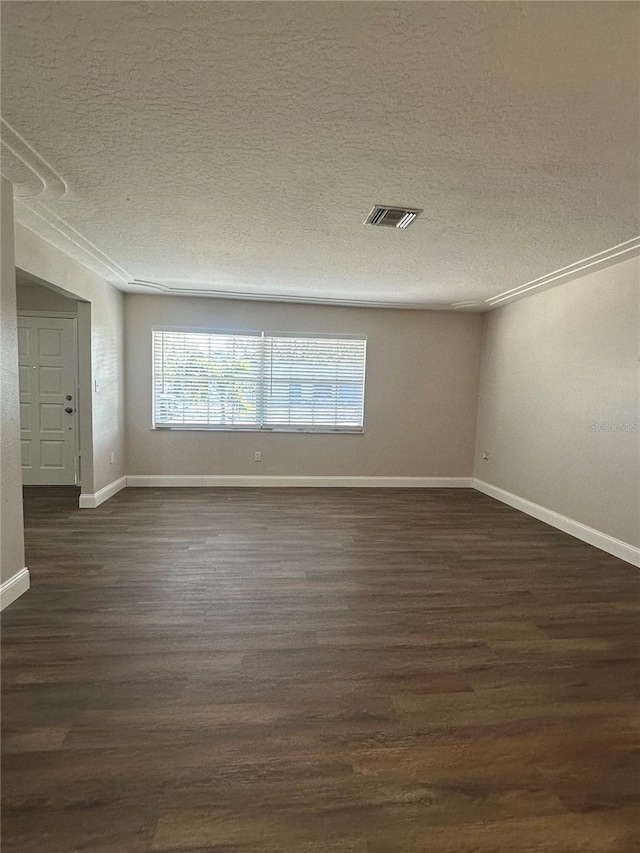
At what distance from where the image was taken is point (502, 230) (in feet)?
8.95

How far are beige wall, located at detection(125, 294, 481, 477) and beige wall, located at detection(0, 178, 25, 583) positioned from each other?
2693 mm

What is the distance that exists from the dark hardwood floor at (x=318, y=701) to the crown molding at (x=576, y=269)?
253 centimetres

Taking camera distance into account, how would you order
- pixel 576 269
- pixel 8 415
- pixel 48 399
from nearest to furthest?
pixel 8 415
pixel 576 269
pixel 48 399

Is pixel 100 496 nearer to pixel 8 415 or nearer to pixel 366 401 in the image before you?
pixel 8 415

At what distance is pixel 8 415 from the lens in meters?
2.30

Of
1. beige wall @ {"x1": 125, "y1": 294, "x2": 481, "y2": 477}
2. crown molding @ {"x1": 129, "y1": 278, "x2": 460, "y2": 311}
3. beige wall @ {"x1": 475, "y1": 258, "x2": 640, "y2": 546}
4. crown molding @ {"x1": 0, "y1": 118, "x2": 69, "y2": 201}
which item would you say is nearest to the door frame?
beige wall @ {"x1": 125, "y1": 294, "x2": 481, "y2": 477}

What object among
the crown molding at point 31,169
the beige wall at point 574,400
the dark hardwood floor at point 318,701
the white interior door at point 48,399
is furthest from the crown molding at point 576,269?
the white interior door at point 48,399

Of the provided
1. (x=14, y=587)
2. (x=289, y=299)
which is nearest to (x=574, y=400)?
(x=289, y=299)

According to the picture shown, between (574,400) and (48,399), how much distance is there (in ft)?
20.3

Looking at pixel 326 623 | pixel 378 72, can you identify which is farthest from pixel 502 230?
pixel 326 623

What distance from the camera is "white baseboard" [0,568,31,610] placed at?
2250mm

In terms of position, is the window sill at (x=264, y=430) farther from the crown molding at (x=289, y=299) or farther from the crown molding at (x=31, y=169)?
the crown molding at (x=31, y=169)

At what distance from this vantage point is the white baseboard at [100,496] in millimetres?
4168

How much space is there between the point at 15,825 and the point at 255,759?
71cm
